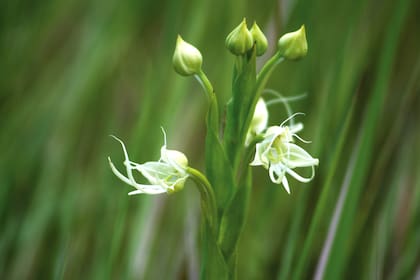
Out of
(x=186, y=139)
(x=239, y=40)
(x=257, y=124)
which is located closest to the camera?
(x=239, y=40)

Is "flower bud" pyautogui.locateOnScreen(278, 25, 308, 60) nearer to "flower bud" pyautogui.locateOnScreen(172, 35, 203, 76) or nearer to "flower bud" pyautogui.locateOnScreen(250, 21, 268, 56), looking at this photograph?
"flower bud" pyautogui.locateOnScreen(250, 21, 268, 56)

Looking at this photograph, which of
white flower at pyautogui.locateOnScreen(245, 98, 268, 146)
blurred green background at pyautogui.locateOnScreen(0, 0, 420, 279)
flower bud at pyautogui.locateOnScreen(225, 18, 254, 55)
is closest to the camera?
flower bud at pyautogui.locateOnScreen(225, 18, 254, 55)

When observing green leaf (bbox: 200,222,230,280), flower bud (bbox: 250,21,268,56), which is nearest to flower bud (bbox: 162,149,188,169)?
green leaf (bbox: 200,222,230,280)

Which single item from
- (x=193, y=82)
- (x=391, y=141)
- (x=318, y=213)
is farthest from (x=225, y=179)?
(x=193, y=82)

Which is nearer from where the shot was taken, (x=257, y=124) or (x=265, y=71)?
(x=265, y=71)

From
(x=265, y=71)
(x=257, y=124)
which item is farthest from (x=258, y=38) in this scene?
(x=257, y=124)

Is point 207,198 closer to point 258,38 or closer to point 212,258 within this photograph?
point 212,258

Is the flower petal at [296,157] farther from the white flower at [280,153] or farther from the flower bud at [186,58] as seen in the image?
the flower bud at [186,58]
